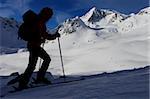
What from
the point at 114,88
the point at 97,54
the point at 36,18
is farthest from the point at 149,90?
the point at 97,54

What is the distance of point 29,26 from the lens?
29.1 ft

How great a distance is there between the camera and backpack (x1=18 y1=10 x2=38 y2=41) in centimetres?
879

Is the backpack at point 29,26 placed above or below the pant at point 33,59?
above

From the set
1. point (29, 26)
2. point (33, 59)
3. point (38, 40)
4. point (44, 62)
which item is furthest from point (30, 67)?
point (29, 26)

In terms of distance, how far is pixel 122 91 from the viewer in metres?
6.39

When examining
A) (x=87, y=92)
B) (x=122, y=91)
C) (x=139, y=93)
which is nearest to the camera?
(x=139, y=93)

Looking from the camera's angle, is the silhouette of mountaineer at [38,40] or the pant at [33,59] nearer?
the silhouette of mountaineer at [38,40]

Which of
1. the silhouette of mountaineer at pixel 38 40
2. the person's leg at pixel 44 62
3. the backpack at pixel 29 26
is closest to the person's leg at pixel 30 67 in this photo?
the silhouette of mountaineer at pixel 38 40

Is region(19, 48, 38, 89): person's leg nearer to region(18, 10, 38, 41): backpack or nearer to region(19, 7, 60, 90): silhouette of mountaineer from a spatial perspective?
region(19, 7, 60, 90): silhouette of mountaineer

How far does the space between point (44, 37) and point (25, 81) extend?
3.48ft

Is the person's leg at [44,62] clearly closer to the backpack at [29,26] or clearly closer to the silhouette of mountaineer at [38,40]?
the silhouette of mountaineer at [38,40]

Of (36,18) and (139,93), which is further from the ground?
(36,18)

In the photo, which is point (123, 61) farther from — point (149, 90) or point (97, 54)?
point (149, 90)

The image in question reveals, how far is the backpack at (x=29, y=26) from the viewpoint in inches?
346
